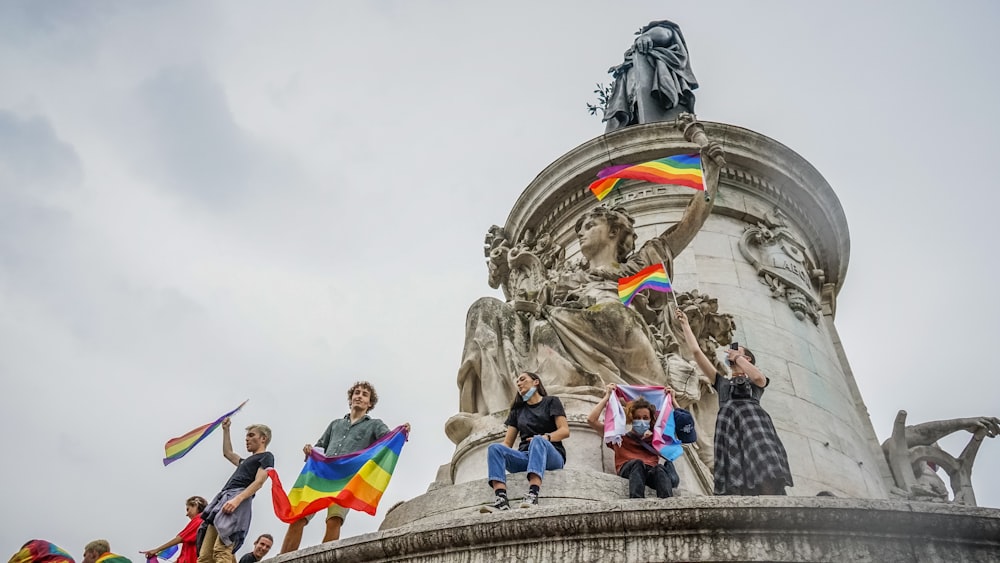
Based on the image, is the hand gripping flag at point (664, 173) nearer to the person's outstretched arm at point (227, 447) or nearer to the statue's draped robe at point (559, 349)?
the statue's draped robe at point (559, 349)

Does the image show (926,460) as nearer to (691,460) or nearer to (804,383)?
(804,383)

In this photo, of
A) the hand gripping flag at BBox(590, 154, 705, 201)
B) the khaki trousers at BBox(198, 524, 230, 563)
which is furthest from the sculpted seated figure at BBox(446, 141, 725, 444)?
the khaki trousers at BBox(198, 524, 230, 563)

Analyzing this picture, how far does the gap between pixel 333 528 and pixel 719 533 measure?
3.95m

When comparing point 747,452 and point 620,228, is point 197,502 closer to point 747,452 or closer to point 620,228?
point 747,452

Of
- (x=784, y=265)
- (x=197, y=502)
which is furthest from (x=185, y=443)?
(x=784, y=265)

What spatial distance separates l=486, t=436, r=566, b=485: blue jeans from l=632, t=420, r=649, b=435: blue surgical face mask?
671mm

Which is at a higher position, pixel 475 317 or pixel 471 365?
pixel 475 317

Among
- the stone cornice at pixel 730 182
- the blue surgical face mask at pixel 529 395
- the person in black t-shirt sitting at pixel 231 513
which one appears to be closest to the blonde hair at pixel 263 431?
the person in black t-shirt sitting at pixel 231 513

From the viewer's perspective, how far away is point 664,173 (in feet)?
37.3

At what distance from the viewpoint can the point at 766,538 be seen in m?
4.43

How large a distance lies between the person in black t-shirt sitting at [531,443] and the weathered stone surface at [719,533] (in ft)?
2.19

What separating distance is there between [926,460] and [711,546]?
28.8 feet

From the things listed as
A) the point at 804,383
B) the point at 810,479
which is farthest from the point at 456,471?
the point at 804,383

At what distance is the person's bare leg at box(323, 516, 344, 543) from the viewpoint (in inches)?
288
